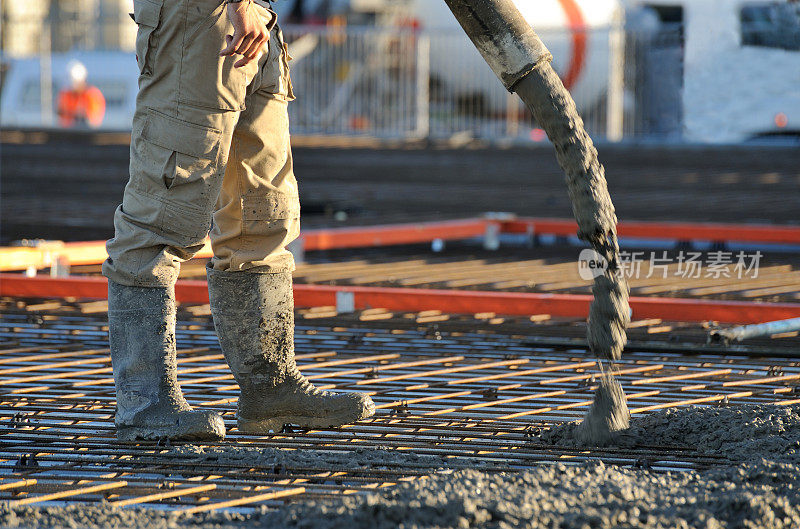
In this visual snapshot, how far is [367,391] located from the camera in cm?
315

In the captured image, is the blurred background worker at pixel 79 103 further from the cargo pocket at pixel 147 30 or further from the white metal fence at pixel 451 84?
the cargo pocket at pixel 147 30

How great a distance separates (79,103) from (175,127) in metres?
16.1

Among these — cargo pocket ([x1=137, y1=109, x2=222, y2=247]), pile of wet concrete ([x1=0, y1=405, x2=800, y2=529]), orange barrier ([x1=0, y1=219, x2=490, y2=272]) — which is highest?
cargo pocket ([x1=137, y1=109, x2=222, y2=247])

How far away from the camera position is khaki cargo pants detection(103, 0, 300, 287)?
8.18ft

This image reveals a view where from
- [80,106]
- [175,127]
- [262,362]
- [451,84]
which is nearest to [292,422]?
[262,362]

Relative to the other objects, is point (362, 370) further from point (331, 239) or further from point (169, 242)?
point (331, 239)

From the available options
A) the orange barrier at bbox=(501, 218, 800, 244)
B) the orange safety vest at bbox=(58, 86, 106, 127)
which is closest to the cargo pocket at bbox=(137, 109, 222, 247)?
the orange barrier at bbox=(501, 218, 800, 244)

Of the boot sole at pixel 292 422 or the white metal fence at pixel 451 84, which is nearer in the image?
the boot sole at pixel 292 422

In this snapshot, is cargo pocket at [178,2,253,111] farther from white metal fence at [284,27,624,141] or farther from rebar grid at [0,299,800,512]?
white metal fence at [284,27,624,141]

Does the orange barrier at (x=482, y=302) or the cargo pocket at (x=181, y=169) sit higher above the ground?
the cargo pocket at (x=181, y=169)

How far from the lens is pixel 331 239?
18.5 ft

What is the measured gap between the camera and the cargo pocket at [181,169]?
2496 mm

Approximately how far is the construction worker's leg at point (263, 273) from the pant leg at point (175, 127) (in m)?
0.10

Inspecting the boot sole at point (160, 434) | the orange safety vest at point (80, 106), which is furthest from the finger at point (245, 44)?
the orange safety vest at point (80, 106)
